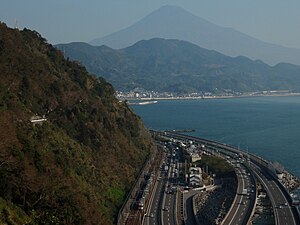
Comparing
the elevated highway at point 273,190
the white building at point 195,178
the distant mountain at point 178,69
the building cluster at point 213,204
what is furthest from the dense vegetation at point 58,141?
the distant mountain at point 178,69

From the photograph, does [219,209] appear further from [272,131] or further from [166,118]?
[166,118]

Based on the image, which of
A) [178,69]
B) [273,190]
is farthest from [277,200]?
[178,69]

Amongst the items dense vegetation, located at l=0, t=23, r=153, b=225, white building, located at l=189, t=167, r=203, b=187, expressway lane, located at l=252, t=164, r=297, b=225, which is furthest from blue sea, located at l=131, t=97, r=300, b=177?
dense vegetation, located at l=0, t=23, r=153, b=225

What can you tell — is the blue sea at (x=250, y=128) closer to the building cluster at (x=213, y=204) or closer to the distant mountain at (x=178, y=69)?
the building cluster at (x=213, y=204)

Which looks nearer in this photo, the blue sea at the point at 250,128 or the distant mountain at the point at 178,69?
the blue sea at the point at 250,128

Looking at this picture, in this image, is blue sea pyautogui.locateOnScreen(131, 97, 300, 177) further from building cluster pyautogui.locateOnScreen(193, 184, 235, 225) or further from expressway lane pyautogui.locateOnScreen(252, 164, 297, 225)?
building cluster pyautogui.locateOnScreen(193, 184, 235, 225)
